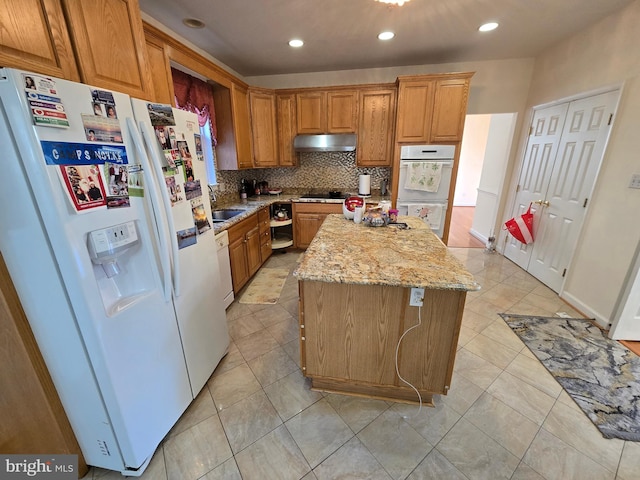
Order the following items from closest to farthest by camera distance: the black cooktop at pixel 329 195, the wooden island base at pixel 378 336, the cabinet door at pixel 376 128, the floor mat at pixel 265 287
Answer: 1. the wooden island base at pixel 378 336
2. the floor mat at pixel 265 287
3. the cabinet door at pixel 376 128
4. the black cooktop at pixel 329 195

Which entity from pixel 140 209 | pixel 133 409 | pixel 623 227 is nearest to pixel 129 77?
pixel 140 209

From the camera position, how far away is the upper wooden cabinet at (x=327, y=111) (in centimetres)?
354

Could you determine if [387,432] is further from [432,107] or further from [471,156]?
[471,156]

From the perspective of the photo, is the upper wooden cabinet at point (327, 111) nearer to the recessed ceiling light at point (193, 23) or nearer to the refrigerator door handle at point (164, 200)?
the recessed ceiling light at point (193, 23)

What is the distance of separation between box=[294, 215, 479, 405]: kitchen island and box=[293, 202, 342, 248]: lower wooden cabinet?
2.06m

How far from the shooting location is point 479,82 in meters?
3.45

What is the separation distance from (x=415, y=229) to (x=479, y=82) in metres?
2.86

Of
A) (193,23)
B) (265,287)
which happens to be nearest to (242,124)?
(193,23)

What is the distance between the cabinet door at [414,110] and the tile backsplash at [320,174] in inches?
28.0

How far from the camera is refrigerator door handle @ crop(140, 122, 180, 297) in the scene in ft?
3.65

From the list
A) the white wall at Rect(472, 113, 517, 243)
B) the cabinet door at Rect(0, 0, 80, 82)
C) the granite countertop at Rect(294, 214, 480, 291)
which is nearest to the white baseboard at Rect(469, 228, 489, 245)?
the white wall at Rect(472, 113, 517, 243)

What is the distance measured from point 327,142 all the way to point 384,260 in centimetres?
262

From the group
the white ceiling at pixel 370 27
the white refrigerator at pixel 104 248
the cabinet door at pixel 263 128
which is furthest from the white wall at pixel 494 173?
the white refrigerator at pixel 104 248

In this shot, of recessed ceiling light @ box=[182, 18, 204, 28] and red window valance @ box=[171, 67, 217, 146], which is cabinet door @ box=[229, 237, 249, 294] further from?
recessed ceiling light @ box=[182, 18, 204, 28]
